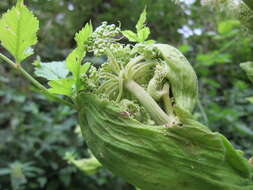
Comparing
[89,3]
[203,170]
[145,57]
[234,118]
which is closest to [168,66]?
[145,57]

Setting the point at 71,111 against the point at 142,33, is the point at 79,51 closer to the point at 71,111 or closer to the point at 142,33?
the point at 142,33

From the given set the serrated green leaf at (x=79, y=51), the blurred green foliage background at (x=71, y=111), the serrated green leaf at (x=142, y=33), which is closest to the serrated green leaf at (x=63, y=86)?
the serrated green leaf at (x=79, y=51)

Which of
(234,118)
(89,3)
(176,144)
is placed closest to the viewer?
(176,144)

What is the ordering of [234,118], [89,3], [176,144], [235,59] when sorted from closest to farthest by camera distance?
[176,144] → [234,118] → [235,59] → [89,3]

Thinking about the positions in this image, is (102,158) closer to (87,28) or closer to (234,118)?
(87,28)

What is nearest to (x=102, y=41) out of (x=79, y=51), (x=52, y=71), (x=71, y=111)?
(x=79, y=51)

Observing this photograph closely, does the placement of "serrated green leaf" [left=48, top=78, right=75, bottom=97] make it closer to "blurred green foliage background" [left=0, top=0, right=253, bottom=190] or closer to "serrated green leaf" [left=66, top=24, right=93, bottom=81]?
"serrated green leaf" [left=66, top=24, right=93, bottom=81]

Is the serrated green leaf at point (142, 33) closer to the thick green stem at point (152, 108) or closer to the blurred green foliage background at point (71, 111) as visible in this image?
the thick green stem at point (152, 108)

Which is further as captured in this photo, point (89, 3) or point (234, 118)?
point (89, 3)
